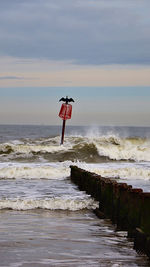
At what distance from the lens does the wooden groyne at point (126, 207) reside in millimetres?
5777

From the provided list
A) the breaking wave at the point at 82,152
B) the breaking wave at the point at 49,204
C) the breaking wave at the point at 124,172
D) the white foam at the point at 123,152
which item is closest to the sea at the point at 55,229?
the breaking wave at the point at 49,204

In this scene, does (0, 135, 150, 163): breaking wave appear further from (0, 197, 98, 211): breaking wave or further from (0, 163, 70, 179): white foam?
(0, 197, 98, 211): breaking wave

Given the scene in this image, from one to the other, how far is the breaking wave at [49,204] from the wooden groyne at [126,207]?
0.30 meters

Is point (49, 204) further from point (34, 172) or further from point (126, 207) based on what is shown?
point (34, 172)

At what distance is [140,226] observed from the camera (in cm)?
614

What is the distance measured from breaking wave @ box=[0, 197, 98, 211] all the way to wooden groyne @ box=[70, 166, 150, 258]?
0.30 meters

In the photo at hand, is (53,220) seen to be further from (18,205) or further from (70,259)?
(70,259)

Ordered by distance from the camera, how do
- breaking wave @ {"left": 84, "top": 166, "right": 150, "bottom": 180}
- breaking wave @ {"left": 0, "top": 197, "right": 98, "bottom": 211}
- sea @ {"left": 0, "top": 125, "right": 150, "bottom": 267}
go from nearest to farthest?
sea @ {"left": 0, "top": 125, "right": 150, "bottom": 267}
breaking wave @ {"left": 0, "top": 197, "right": 98, "bottom": 211}
breaking wave @ {"left": 84, "top": 166, "right": 150, "bottom": 180}

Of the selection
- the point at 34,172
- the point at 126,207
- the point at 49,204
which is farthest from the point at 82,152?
the point at 126,207

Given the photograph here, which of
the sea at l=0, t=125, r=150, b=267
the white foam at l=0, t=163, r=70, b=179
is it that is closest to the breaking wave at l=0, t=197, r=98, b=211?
the sea at l=0, t=125, r=150, b=267

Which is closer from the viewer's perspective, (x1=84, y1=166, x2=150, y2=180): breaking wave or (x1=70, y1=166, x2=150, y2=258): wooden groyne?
(x1=70, y1=166, x2=150, y2=258): wooden groyne

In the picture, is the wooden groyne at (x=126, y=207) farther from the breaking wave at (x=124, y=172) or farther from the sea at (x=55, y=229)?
the breaking wave at (x=124, y=172)

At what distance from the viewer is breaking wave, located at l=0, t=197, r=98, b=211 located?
9852mm

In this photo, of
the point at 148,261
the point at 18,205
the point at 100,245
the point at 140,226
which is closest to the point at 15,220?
the point at 18,205
